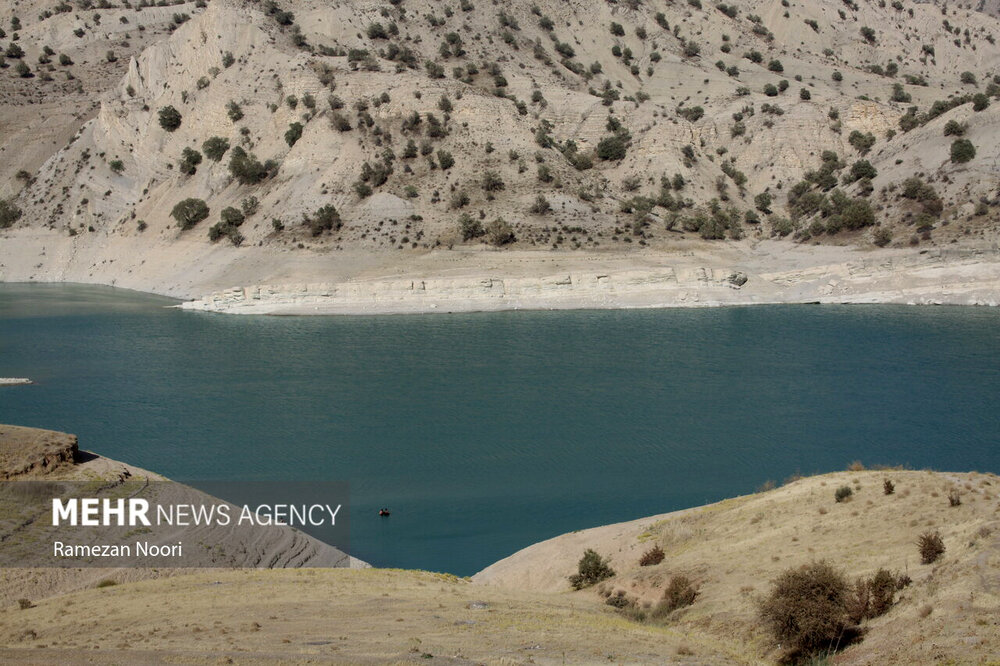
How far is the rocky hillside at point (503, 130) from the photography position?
240 ft

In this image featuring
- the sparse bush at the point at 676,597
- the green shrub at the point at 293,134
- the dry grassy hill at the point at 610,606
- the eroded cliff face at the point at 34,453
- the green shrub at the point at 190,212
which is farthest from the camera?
the green shrub at the point at 293,134

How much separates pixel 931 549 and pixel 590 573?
7809 millimetres

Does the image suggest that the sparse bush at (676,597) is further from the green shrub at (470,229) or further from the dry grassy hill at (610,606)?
the green shrub at (470,229)

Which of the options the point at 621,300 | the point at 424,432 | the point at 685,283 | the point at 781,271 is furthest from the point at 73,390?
the point at 781,271

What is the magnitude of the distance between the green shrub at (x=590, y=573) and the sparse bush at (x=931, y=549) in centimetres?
726

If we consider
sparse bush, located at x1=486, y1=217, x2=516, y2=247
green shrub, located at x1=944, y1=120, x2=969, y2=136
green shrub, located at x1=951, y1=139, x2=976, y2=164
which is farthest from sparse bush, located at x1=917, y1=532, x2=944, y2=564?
green shrub, located at x1=944, y1=120, x2=969, y2=136

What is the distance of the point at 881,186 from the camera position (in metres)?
75.6

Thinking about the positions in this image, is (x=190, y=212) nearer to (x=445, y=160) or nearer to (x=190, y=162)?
(x=190, y=162)

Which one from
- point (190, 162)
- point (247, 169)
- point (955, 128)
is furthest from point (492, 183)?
point (955, 128)

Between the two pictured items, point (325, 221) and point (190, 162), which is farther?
point (190, 162)

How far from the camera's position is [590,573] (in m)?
19.7

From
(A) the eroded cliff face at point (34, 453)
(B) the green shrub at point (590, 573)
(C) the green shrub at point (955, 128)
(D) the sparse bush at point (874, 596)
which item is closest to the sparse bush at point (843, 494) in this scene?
(D) the sparse bush at point (874, 596)

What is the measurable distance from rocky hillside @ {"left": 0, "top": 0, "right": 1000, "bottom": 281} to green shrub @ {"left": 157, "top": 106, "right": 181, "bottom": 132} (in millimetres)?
197

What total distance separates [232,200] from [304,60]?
1775cm
